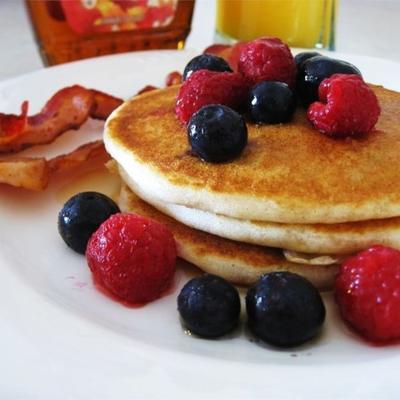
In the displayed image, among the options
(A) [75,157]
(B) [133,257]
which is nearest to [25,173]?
(A) [75,157]

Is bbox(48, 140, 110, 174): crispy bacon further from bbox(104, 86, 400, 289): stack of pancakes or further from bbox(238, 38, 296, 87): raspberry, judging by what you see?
bbox(238, 38, 296, 87): raspberry

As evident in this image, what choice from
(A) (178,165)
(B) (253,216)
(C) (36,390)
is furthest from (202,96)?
(C) (36,390)

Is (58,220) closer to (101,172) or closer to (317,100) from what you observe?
(101,172)

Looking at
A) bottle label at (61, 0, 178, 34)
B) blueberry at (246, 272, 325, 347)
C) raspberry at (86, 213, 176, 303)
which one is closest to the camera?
blueberry at (246, 272, 325, 347)

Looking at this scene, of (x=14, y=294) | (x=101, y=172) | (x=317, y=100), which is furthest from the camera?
(x=101, y=172)

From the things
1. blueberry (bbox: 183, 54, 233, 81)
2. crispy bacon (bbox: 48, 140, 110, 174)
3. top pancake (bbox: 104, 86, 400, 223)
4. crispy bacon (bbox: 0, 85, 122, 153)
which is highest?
blueberry (bbox: 183, 54, 233, 81)

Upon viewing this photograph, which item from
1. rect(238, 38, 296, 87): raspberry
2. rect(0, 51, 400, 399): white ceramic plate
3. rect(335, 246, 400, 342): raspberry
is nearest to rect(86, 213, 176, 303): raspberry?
rect(0, 51, 400, 399): white ceramic plate

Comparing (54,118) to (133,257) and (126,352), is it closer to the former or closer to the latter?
(133,257)
